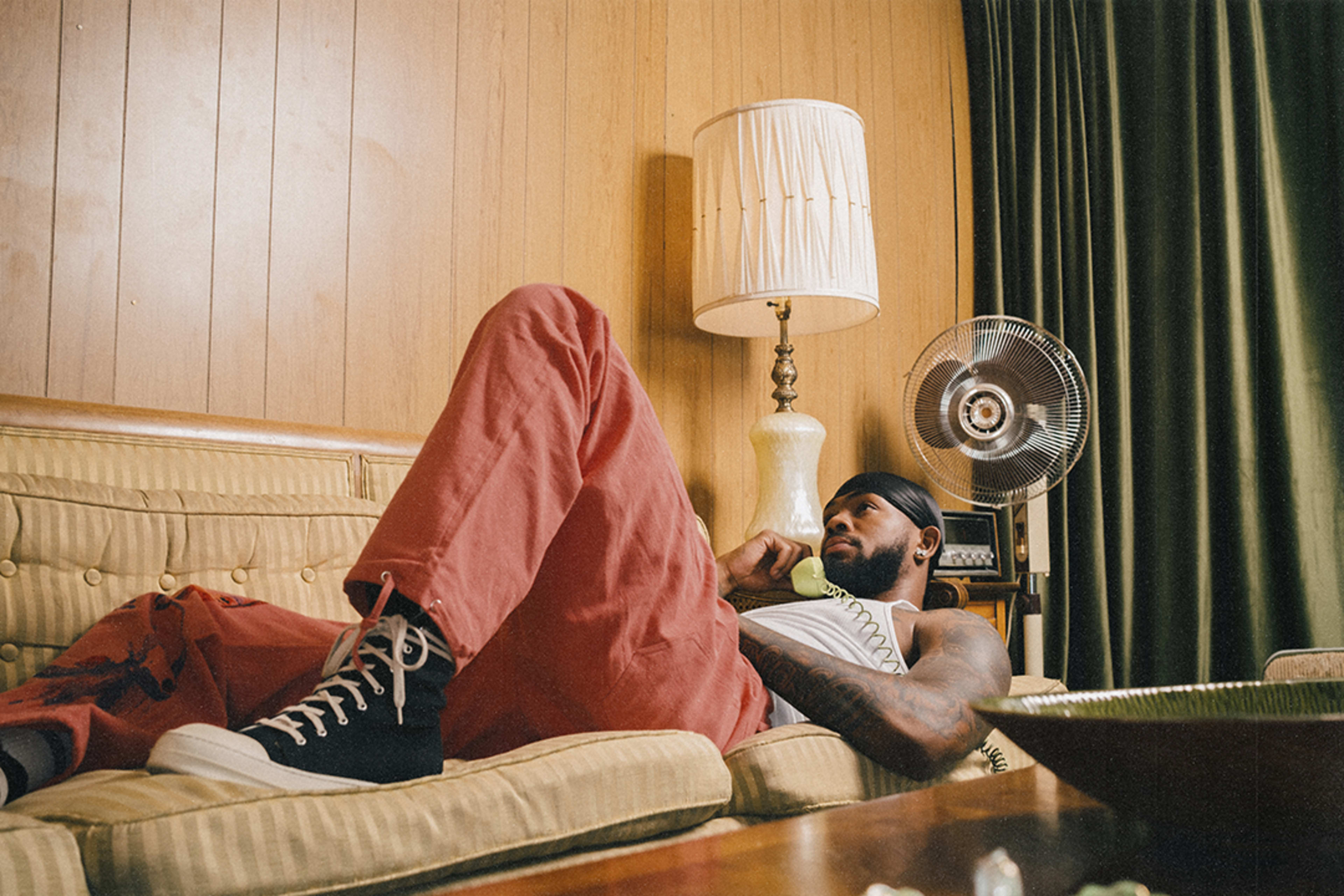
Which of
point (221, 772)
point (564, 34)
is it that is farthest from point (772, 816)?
point (564, 34)

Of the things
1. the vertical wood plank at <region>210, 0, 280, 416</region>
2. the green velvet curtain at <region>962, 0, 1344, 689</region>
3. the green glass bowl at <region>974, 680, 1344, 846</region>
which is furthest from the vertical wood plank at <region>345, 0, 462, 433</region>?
the green velvet curtain at <region>962, 0, 1344, 689</region>

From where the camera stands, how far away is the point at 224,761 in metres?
0.79

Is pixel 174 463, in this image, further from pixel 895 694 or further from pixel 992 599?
pixel 992 599

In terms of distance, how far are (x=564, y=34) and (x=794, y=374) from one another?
3.33 ft

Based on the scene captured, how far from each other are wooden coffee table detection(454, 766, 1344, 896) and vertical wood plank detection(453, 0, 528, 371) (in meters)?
1.74

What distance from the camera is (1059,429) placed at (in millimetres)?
2527

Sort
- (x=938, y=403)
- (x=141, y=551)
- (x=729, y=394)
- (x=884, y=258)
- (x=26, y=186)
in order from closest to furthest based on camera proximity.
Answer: (x=141, y=551)
(x=26, y=186)
(x=938, y=403)
(x=729, y=394)
(x=884, y=258)

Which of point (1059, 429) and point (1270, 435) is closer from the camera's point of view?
point (1059, 429)

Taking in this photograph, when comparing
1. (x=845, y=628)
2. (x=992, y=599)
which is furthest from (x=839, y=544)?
(x=992, y=599)

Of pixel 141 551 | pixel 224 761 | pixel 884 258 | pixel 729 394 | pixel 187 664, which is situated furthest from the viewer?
pixel 884 258

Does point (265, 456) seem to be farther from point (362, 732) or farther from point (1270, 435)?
point (1270, 435)

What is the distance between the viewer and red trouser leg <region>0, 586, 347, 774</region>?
42.1 inches

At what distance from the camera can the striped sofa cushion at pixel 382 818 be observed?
713 millimetres

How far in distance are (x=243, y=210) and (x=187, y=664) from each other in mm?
1095
